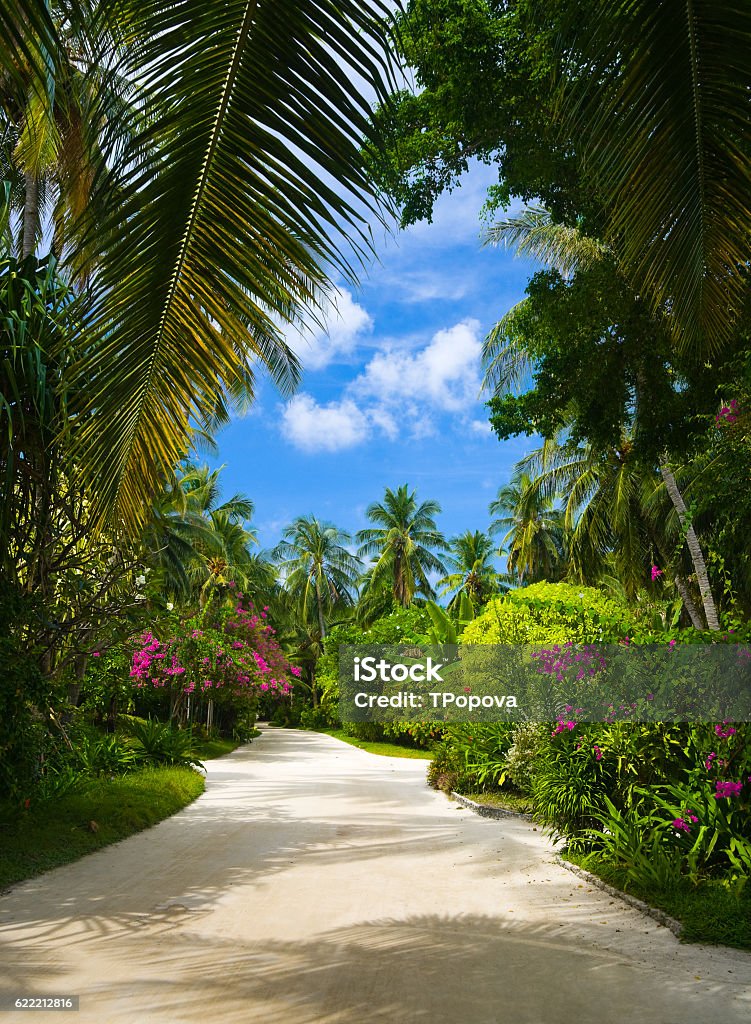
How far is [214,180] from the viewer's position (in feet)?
8.12

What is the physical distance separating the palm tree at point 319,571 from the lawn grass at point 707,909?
40.9 metres

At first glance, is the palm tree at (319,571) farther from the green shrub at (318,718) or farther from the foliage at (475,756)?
the foliage at (475,756)

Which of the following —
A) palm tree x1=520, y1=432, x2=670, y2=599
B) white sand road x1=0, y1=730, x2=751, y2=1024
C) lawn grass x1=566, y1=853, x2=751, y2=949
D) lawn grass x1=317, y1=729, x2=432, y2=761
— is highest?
palm tree x1=520, y1=432, x2=670, y2=599

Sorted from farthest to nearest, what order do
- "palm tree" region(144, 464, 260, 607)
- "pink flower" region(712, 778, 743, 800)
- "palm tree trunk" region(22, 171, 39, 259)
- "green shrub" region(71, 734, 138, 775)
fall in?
"palm tree" region(144, 464, 260, 607)
"palm tree trunk" region(22, 171, 39, 259)
"green shrub" region(71, 734, 138, 775)
"pink flower" region(712, 778, 743, 800)

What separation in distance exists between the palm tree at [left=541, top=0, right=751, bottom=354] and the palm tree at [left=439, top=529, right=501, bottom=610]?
34473 millimetres

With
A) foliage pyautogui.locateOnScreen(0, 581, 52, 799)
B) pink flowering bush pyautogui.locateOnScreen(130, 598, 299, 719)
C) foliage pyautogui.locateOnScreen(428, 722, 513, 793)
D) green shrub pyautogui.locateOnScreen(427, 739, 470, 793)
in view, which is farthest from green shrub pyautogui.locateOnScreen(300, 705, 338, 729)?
foliage pyautogui.locateOnScreen(0, 581, 52, 799)

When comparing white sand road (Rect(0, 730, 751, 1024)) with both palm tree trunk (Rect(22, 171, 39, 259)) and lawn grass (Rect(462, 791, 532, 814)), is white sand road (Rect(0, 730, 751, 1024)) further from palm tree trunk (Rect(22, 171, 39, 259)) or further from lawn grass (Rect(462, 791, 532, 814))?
palm tree trunk (Rect(22, 171, 39, 259))

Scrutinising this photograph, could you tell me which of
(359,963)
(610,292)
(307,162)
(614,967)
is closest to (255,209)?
(307,162)

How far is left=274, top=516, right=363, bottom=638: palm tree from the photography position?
1850 inches

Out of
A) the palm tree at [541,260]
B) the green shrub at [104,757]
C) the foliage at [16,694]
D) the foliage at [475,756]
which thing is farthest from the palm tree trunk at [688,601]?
the foliage at [16,694]

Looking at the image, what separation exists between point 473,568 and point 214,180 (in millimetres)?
40670

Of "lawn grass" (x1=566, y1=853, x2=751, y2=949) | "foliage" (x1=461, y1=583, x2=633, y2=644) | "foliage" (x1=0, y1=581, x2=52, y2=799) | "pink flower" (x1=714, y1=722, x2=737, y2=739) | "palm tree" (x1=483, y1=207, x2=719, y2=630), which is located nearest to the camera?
"lawn grass" (x1=566, y1=853, x2=751, y2=949)

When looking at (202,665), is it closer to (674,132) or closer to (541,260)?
(541,260)

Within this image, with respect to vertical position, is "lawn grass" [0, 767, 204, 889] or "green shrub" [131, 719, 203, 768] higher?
"green shrub" [131, 719, 203, 768]
